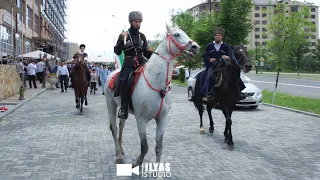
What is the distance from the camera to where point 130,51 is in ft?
19.8

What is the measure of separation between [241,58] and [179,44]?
10.8ft

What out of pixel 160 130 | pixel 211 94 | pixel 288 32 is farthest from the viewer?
pixel 288 32

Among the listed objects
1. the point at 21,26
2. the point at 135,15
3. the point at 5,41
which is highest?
the point at 21,26

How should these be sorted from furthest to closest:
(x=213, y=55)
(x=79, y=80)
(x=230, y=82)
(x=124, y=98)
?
1. (x=79, y=80)
2. (x=213, y=55)
3. (x=230, y=82)
4. (x=124, y=98)

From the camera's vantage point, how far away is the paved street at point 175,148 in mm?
5906

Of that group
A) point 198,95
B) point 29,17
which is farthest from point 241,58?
point 29,17

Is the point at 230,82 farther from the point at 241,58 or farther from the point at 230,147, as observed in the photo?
the point at 230,147

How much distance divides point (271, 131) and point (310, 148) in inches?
80.2

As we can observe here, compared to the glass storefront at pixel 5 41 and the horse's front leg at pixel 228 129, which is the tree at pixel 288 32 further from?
the glass storefront at pixel 5 41

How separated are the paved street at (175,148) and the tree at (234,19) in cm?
1249

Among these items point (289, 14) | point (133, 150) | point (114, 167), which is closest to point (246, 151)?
point (133, 150)

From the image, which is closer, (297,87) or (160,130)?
(160,130)

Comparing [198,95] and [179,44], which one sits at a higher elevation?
[179,44]

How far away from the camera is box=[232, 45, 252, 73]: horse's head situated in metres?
7.94
